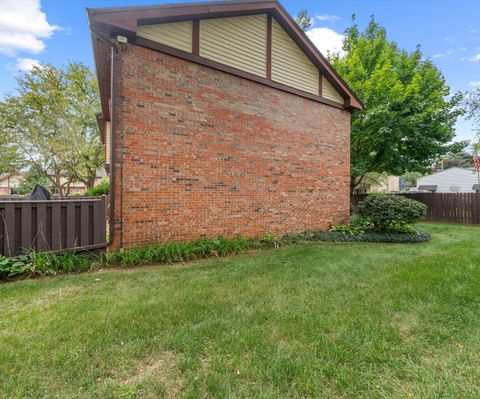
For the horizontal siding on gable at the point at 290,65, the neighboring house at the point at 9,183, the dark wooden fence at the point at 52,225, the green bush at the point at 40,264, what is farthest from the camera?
the neighboring house at the point at 9,183

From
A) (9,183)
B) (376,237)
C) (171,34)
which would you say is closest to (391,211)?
(376,237)

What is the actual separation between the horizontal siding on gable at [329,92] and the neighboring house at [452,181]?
90.0 feet

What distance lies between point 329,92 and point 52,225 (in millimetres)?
8628

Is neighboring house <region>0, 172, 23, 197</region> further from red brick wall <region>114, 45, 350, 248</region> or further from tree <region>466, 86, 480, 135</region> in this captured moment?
tree <region>466, 86, 480, 135</region>

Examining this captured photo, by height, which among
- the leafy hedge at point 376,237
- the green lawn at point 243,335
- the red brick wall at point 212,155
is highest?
the red brick wall at point 212,155

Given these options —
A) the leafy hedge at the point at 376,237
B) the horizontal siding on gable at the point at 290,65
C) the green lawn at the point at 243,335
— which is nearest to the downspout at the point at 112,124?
the green lawn at the point at 243,335

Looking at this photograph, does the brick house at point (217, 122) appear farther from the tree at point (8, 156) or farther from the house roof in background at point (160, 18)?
the tree at point (8, 156)

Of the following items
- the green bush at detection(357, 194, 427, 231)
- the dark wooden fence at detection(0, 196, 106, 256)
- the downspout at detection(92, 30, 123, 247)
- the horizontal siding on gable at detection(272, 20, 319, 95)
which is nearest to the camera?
the dark wooden fence at detection(0, 196, 106, 256)

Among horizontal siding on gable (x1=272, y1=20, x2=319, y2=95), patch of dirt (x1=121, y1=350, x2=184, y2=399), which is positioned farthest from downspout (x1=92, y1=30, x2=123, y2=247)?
horizontal siding on gable (x1=272, y1=20, x2=319, y2=95)

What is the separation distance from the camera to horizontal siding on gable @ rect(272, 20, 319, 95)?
7305 mm

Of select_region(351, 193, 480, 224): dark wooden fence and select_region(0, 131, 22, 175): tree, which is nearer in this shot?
select_region(351, 193, 480, 224): dark wooden fence

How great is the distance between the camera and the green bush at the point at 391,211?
299 inches

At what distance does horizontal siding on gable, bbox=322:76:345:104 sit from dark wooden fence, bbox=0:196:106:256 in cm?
753

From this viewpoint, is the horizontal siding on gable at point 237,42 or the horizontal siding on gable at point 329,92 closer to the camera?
the horizontal siding on gable at point 237,42
